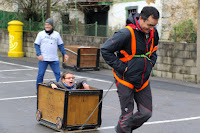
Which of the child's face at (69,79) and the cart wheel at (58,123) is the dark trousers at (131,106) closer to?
the cart wheel at (58,123)

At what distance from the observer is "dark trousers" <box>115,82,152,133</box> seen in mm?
5922

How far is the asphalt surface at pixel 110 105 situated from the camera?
7570mm

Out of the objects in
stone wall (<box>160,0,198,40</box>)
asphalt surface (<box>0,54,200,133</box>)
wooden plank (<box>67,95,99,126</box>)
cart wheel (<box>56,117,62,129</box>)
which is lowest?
asphalt surface (<box>0,54,200,133</box>)

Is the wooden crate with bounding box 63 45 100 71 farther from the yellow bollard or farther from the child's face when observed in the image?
the child's face

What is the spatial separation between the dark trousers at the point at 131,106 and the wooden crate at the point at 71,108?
1.15 meters

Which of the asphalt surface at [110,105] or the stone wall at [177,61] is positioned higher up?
the stone wall at [177,61]

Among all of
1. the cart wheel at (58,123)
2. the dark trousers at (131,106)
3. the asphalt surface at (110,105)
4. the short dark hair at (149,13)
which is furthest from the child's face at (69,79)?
the short dark hair at (149,13)

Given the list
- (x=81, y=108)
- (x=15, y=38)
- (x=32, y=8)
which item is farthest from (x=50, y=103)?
(x=32, y=8)

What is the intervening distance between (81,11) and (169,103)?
59.0 feet

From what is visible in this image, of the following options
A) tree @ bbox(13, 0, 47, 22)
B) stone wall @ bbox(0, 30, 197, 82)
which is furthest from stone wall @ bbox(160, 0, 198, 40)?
tree @ bbox(13, 0, 47, 22)

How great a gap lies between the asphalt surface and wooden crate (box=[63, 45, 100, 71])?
1.46 metres

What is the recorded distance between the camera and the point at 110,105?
9.78 meters

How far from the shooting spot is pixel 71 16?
27781 mm

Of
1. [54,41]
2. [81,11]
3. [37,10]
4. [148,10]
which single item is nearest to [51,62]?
[54,41]
